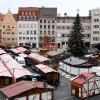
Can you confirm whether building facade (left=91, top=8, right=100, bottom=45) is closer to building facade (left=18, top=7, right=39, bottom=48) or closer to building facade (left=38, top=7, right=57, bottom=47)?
building facade (left=38, top=7, right=57, bottom=47)

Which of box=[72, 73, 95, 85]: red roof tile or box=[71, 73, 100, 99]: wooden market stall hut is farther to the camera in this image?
box=[72, 73, 95, 85]: red roof tile

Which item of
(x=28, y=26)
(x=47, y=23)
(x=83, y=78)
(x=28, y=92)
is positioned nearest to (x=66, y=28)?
(x=47, y=23)

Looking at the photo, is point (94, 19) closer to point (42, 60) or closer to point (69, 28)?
point (69, 28)

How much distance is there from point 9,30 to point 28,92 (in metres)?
71.0

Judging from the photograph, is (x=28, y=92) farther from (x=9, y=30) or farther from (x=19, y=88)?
(x=9, y=30)

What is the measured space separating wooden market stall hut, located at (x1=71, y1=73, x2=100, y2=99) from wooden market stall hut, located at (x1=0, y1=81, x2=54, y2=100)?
561 cm

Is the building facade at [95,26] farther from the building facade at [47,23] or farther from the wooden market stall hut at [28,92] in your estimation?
the wooden market stall hut at [28,92]

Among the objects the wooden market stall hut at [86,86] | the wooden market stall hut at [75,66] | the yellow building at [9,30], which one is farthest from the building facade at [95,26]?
the wooden market stall hut at [86,86]

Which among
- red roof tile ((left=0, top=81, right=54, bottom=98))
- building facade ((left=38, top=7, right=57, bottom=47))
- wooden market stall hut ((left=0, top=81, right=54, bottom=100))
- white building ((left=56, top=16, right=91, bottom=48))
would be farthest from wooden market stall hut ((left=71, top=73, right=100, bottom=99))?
building facade ((left=38, top=7, right=57, bottom=47))

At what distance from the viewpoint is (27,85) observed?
3356 centimetres

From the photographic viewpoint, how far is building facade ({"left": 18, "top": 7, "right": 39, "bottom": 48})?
3964 inches

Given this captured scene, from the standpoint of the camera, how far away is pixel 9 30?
10206 centimetres

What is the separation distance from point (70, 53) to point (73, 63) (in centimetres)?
2028

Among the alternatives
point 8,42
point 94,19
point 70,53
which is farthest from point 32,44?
point 70,53
